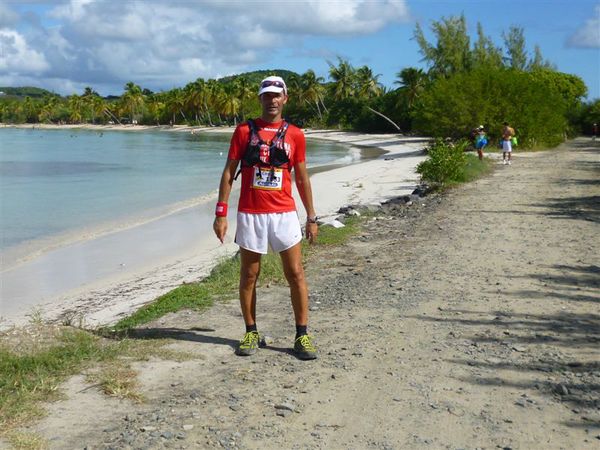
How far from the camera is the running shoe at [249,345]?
4996mm

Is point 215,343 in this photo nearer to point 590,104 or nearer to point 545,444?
point 545,444

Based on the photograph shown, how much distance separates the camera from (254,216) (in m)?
4.85

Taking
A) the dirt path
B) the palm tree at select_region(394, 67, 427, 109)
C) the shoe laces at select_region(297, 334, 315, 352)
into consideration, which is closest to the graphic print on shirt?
the shoe laces at select_region(297, 334, 315, 352)

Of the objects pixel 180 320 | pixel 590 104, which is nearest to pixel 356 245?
pixel 180 320

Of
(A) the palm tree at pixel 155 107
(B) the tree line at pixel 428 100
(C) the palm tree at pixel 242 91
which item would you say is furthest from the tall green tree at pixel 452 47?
(A) the palm tree at pixel 155 107

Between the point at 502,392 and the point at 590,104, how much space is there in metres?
52.9

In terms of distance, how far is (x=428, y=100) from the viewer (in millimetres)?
37812

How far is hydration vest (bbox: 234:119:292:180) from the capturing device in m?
4.78

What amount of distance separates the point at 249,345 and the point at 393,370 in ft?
3.42

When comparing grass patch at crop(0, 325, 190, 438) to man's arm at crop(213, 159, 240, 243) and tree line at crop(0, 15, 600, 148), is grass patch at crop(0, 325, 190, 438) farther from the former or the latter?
tree line at crop(0, 15, 600, 148)

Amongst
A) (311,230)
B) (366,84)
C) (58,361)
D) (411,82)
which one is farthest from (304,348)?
(366,84)

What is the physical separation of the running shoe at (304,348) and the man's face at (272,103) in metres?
1.56

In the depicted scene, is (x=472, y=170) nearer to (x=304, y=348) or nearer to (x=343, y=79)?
(x=304, y=348)

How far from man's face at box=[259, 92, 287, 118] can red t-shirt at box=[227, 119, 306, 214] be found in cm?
7
